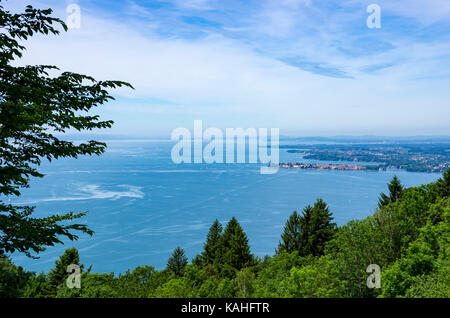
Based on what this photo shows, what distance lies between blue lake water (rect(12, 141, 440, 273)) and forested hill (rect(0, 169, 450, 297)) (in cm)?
5079

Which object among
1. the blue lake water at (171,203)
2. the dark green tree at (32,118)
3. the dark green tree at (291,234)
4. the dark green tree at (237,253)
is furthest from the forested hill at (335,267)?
the blue lake water at (171,203)

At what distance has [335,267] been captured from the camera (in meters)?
14.4

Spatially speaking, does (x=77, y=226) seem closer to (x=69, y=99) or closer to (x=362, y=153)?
(x=69, y=99)

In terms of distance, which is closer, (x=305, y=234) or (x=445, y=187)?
(x=445, y=187)

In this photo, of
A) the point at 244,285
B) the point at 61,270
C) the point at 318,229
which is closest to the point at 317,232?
the point at 318,229

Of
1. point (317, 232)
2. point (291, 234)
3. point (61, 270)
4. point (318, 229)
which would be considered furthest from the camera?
point (291, 234)

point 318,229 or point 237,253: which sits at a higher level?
point 318,229

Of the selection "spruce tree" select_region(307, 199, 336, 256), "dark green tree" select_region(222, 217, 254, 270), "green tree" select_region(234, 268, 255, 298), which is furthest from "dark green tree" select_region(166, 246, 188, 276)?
"green tree" select_region(234, 268, 255, 298)

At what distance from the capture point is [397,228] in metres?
18.5

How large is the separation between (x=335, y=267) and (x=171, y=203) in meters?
103

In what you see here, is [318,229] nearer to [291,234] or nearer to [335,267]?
[291,234]

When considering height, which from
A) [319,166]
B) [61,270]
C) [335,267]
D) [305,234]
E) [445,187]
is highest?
[445,187]
